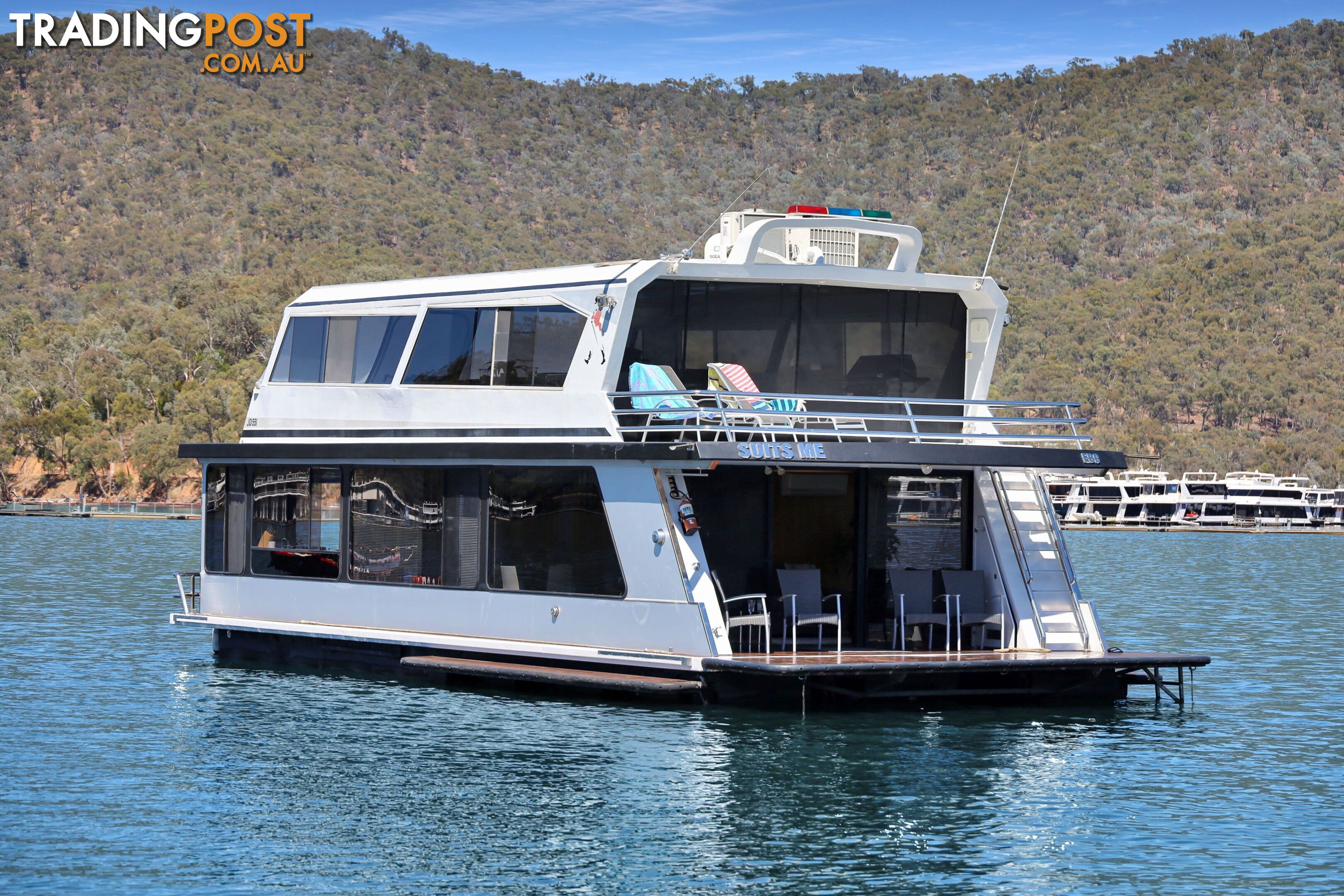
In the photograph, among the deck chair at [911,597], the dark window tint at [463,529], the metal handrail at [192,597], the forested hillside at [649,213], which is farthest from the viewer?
the forested hillside at [649,213]

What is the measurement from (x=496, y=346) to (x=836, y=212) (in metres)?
4.05

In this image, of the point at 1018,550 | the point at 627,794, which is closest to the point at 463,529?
the point at 627,794

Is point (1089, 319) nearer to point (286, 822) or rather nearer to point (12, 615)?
point (12, 615)

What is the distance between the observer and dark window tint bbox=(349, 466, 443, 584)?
56.9ft

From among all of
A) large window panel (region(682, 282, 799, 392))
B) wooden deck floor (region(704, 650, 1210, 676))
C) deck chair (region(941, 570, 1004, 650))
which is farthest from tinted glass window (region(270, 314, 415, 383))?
deck chair (region(941, 570, 1004, 650))

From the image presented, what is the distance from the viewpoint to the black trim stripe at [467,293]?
1620 cm

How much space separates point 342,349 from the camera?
1853 centimetres

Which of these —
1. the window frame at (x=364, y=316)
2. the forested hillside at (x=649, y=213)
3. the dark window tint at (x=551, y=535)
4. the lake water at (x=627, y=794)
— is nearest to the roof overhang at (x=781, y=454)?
the dark window tint at (x=551, y=535)

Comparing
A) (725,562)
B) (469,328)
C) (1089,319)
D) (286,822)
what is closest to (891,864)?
(286,822)

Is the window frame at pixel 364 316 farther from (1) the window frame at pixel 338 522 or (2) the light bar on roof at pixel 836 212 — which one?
(2) the light bar on roof at pixel 836 212

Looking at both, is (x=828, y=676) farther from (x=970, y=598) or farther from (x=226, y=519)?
(x=226, y=519)

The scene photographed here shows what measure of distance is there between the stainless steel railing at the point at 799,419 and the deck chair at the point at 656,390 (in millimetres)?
17

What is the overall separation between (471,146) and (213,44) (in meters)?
37.0

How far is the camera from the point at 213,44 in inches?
7825
